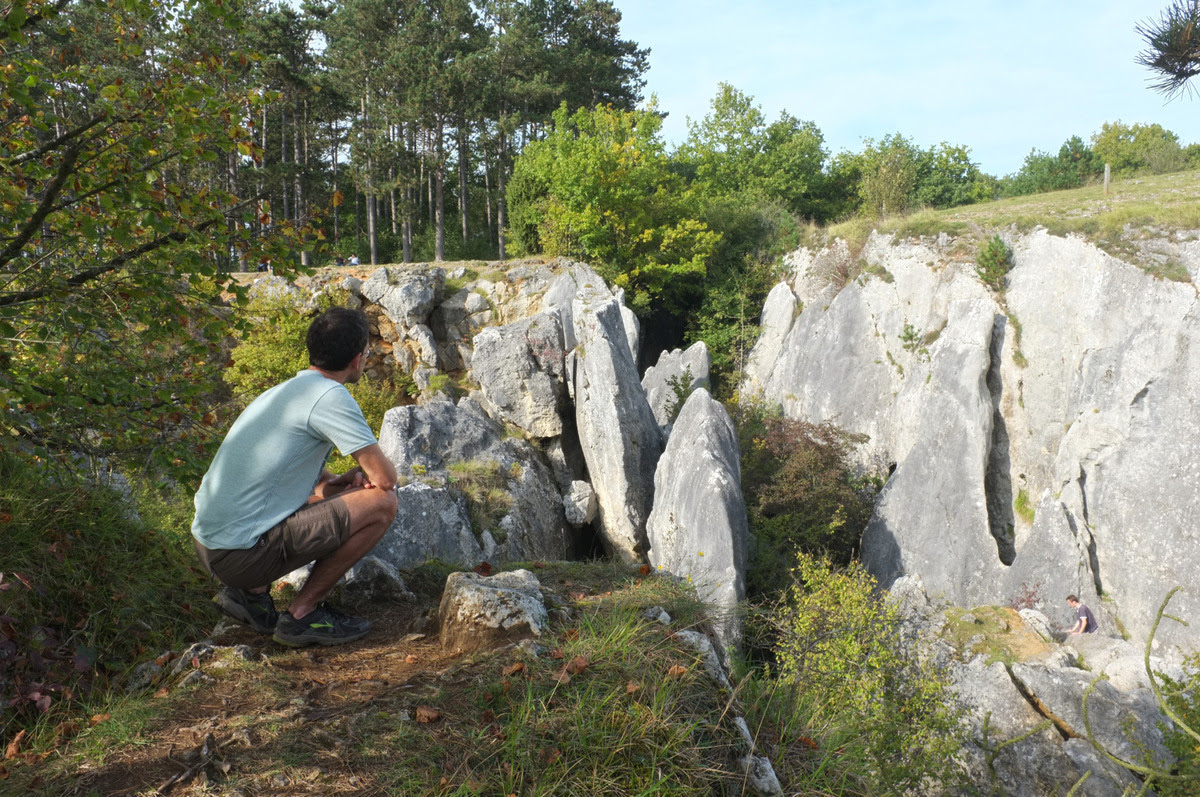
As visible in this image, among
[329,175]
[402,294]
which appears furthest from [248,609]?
[329,175]

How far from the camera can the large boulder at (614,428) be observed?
49.7ft

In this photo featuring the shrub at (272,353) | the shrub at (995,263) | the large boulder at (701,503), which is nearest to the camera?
the large boulder at (701,503)

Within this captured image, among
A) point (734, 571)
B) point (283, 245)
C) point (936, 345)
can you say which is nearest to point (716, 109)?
point (936, 345)

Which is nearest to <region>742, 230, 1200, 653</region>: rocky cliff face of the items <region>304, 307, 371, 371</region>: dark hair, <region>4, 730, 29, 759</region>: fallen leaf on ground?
<region>304, 307, 371, 371</region>: dark hair

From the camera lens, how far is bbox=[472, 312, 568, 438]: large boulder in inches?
642

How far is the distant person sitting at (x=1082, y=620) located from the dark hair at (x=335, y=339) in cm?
1397

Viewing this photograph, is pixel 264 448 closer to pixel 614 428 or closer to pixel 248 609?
pixel 248 609

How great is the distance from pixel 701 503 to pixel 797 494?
4.06 m

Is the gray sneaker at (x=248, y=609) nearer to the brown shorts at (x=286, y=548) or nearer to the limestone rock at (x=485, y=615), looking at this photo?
the brown shorts at (x=286, y=548)

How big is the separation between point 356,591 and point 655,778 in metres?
2.54

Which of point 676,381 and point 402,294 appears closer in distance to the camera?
point 676,381

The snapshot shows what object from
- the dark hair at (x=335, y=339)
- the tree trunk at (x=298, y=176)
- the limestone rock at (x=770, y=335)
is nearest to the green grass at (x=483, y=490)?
the dark hair at (x=335, y=339)

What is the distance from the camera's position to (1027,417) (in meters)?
16.8

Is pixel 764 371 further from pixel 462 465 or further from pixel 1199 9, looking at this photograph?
pixel 1199 9
